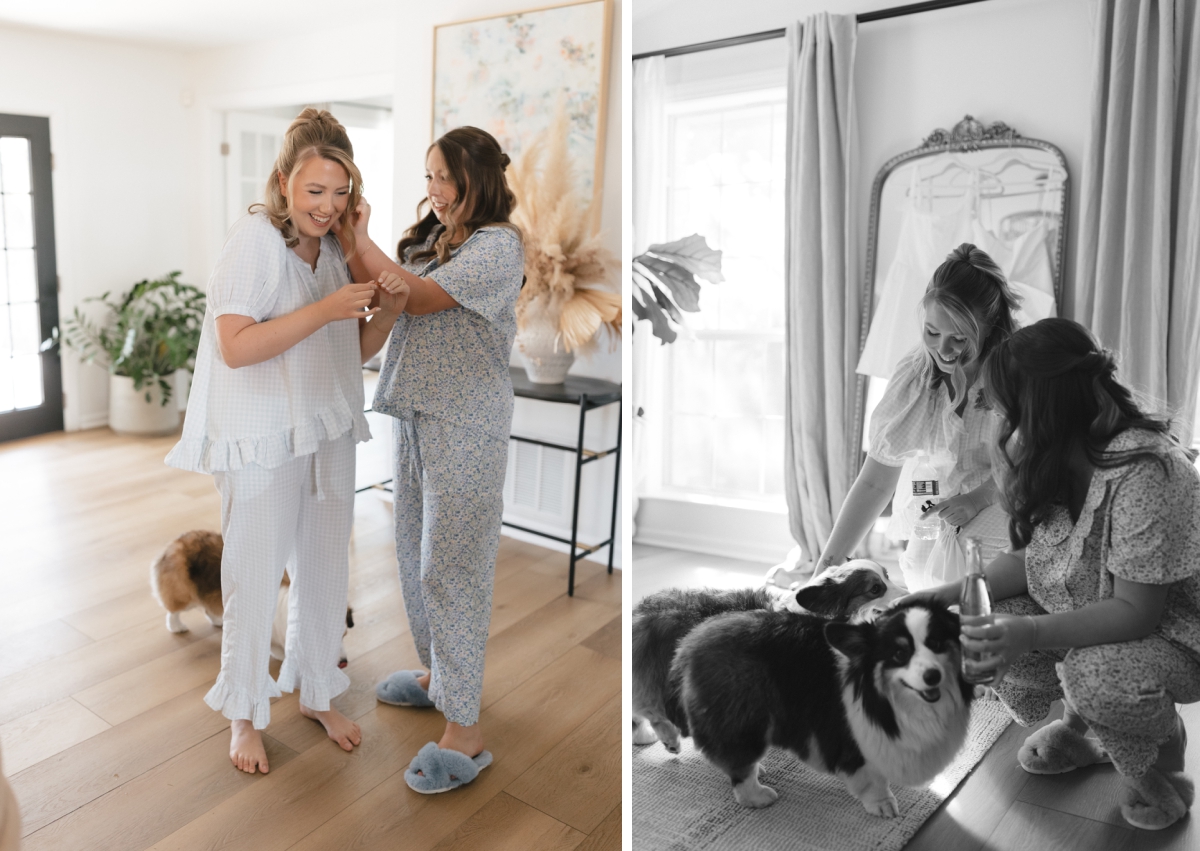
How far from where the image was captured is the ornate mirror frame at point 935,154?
84 cm

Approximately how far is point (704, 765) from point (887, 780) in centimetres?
21

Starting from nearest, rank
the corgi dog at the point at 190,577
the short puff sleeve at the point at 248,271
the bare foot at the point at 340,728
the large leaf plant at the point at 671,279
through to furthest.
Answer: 1. the large leaf plant at the point at 671,279
2. the short puff sleeve at the point at 248,271
3. the bare foot at the point at 340,728
4. the corgi dog at the point at 190,577

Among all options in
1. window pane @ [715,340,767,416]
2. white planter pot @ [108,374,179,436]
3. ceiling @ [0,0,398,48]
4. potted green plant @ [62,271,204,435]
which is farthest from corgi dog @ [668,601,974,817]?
white planter pot @ [108,374,179,436]

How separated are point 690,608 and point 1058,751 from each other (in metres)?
0.40

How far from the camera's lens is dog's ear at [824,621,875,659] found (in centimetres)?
94

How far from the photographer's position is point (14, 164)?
4.48m

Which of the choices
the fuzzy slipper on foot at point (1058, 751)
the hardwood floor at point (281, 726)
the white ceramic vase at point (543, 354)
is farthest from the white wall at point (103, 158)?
the fuzzy slipper on foot at point (1058, 751)

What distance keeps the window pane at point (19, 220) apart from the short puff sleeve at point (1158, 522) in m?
5.18

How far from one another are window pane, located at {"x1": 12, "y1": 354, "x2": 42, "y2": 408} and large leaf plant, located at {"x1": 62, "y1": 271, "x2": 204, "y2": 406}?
19 cm

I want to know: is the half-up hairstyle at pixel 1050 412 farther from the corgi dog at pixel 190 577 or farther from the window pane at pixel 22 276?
the window pane at pixel 22 276

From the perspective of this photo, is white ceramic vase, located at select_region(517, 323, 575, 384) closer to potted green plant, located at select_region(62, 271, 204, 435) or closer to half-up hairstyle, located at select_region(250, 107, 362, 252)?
half-up hairstyle, located at select_region(250, 107, 362, 252)

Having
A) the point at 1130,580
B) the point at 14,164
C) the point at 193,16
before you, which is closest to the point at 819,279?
the point at 1130,580

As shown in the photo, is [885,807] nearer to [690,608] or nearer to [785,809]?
[785,809]

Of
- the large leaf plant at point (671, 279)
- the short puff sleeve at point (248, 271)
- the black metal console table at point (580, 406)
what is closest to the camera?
the large leaf plant at point (671, 279)
